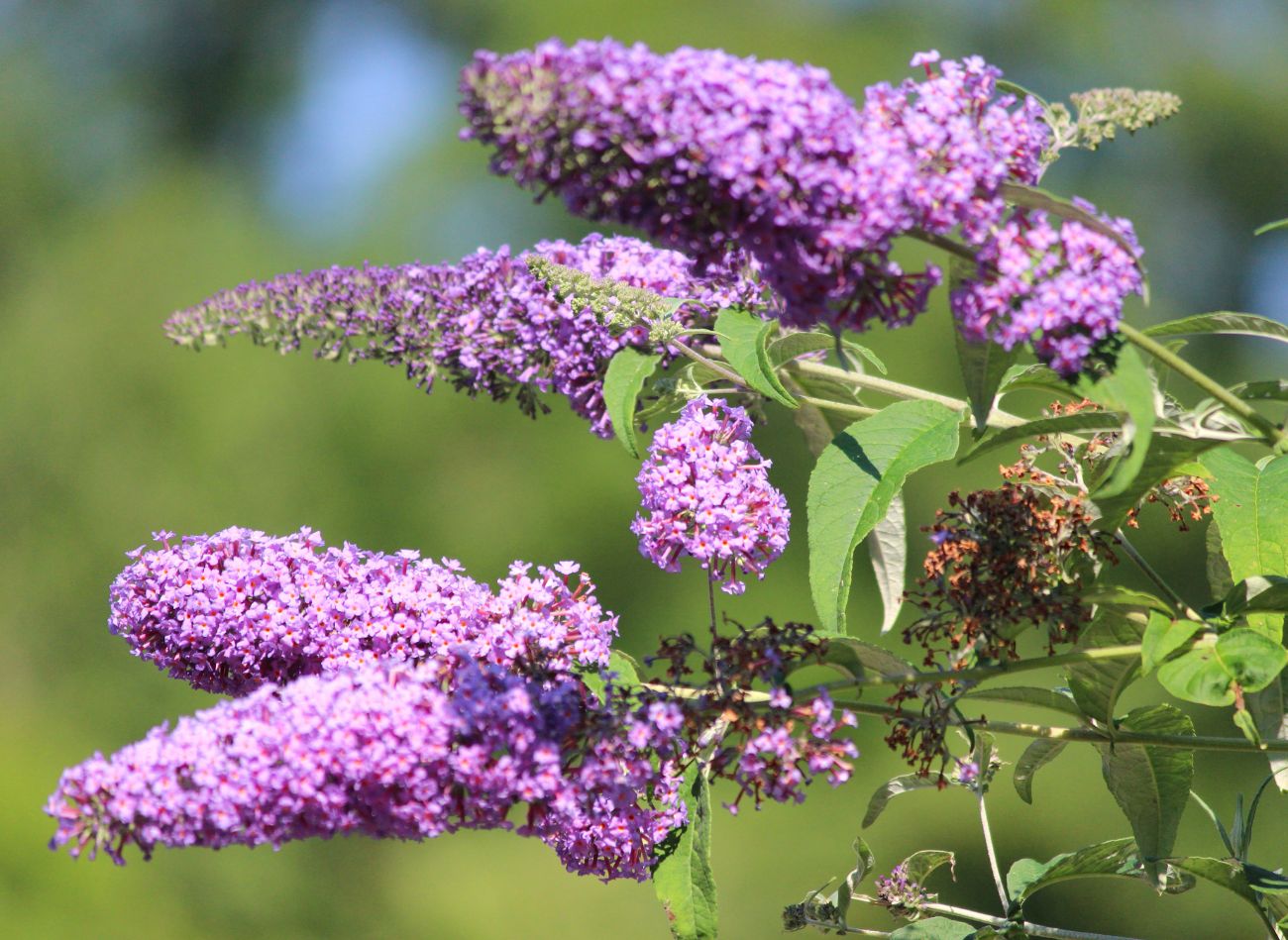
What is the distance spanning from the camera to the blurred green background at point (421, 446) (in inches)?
182

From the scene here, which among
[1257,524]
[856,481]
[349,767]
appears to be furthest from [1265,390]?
[349,767]

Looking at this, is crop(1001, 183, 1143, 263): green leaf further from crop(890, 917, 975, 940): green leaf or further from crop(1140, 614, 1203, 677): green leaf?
crop(890, 917, 975, 940): green leaf

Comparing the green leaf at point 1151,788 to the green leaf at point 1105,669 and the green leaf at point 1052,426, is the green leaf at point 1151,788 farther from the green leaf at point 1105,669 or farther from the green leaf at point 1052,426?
the green leaf at point 1052,426

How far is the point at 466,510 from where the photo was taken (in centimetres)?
526

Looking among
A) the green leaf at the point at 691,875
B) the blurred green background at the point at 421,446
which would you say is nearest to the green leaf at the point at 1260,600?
the green leaf at the point at 691,875

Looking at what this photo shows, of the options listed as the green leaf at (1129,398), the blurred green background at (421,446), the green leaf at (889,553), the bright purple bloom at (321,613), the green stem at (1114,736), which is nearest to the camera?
the green leaf at (1129,398)

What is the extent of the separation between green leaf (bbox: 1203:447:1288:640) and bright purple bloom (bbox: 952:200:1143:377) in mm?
317

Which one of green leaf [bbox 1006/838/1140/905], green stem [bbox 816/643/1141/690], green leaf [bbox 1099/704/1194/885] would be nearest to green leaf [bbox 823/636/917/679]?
green stem [bbox 816/643/1141/690]

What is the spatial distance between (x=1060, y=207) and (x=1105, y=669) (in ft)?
1.45

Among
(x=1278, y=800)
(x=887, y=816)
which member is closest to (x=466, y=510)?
(x=887, y=816)

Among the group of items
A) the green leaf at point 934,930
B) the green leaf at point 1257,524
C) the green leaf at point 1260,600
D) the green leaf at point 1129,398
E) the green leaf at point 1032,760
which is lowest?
the green leaf at point 934,930

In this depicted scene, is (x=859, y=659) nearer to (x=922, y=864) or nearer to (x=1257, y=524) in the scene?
(x=1257, y=524)

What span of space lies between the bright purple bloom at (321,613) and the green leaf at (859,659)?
0.71ft

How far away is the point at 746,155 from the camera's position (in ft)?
2.70
